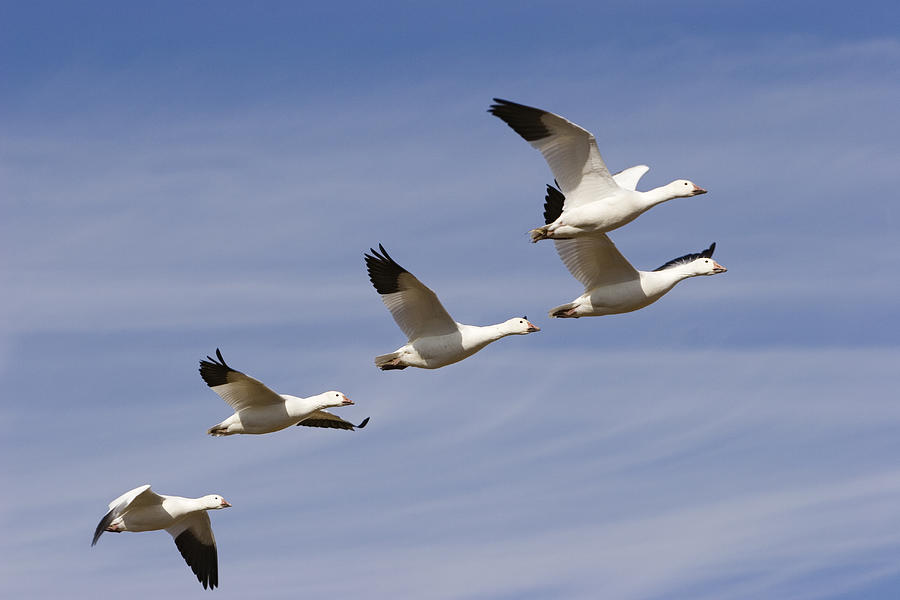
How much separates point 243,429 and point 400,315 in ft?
9.58

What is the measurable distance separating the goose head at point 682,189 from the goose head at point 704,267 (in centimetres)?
142

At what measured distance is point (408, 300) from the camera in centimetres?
2136

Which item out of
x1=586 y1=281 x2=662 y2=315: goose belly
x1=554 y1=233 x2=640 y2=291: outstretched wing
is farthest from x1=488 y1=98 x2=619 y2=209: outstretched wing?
x1=586 y1=281 x2=662 y2=315: goose belly

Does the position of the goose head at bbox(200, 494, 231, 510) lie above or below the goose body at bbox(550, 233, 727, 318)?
below

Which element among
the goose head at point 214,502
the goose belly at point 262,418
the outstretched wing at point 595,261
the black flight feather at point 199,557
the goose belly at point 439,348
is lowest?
the black flight feather at point 199,557

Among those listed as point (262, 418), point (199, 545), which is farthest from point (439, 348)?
point (199, 545)

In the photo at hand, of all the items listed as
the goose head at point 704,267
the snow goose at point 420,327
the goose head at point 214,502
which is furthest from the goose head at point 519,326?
the goose head at point 214,502

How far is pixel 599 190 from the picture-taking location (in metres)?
20.7

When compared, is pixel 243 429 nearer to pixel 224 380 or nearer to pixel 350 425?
pixel 224 380

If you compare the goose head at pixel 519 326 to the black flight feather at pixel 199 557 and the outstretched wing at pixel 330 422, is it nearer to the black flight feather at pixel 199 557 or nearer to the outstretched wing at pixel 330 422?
the outstretched wing at pixel 330 422

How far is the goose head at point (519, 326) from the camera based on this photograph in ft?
72.1

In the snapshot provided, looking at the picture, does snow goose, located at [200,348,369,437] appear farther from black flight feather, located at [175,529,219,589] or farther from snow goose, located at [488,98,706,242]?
snow goose, located at [488,98,706,242]

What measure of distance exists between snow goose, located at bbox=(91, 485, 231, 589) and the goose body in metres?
6.24

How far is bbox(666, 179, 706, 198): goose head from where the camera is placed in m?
21.2
